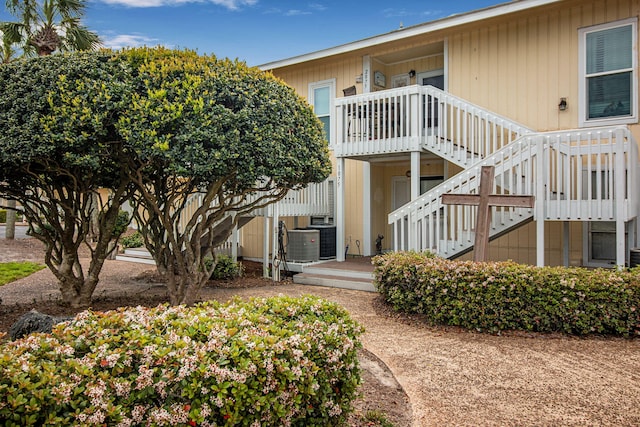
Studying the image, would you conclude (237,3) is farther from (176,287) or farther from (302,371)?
(302,371)

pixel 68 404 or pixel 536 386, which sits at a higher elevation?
pixel 68 404

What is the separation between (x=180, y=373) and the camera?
2.17m

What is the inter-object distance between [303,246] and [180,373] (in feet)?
25.9

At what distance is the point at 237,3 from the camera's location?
45.5 ft

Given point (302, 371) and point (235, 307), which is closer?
point (302, 371)

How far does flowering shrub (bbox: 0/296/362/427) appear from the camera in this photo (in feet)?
6.60

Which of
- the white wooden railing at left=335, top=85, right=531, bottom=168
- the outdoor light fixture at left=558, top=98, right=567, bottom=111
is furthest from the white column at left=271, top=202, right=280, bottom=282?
the outdoor light fixture at left=558, top=98, right=567, bottom=111

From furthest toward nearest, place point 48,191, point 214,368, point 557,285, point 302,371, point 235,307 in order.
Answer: point 48,191 < point 557,285 < point 235,307 < point 302,371 < point 214,368

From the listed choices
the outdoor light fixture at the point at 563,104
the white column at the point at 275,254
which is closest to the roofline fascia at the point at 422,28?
the outdoor light fixture at the point at 563,104

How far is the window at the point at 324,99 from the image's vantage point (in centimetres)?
1211

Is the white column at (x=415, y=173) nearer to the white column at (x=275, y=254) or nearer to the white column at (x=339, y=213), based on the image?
the white column at (x=339, y=213)

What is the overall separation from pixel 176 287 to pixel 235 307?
12.9 feet

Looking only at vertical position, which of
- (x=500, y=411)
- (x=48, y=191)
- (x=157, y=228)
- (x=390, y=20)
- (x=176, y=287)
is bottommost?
(x=500, y=411)

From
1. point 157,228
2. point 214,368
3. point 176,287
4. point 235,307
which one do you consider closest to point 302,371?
point 214,368
